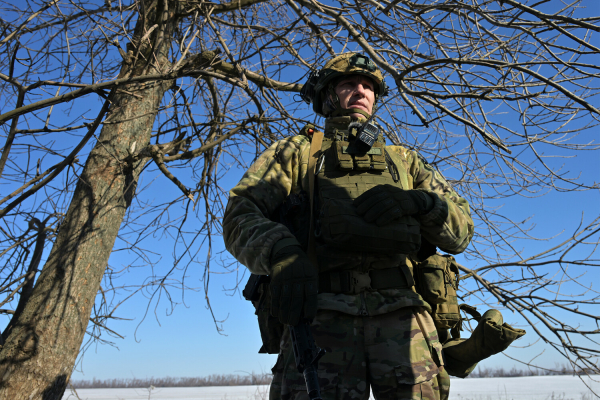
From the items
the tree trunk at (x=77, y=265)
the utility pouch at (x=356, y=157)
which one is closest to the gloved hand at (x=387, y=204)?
the utility pouch at (x=356, y=157)

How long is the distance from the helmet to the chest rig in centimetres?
20

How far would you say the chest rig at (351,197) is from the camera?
1642mm

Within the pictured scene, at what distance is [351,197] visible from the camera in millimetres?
1818

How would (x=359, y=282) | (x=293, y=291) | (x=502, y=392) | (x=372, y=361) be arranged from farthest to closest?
(x=502, y=392) → (x=359, y=282) → (x=372, y=361) → (x=293, y=291)

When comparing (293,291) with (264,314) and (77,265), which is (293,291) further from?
(77,265)

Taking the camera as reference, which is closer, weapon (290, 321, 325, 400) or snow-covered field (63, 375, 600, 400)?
weapon (290, 321, 325, 400)

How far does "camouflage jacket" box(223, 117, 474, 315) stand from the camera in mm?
1700

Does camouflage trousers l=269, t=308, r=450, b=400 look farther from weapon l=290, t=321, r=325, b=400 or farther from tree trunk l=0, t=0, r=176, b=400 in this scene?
tree trunk l=0, t=0, r=176, b=400

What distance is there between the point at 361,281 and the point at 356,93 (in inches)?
39.7

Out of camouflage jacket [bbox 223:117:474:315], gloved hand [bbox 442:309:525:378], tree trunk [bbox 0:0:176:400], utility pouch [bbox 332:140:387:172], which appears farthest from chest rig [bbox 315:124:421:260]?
tree trunk [bbox 0:0:176:400]

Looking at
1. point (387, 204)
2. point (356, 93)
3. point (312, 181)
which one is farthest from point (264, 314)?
point (356, 93)

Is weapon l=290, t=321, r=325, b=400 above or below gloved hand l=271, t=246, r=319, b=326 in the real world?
below

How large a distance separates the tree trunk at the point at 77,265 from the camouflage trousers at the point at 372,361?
173 cm

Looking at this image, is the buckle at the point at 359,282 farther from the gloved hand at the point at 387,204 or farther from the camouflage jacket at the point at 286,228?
the gloved hand at the point at 387,204
